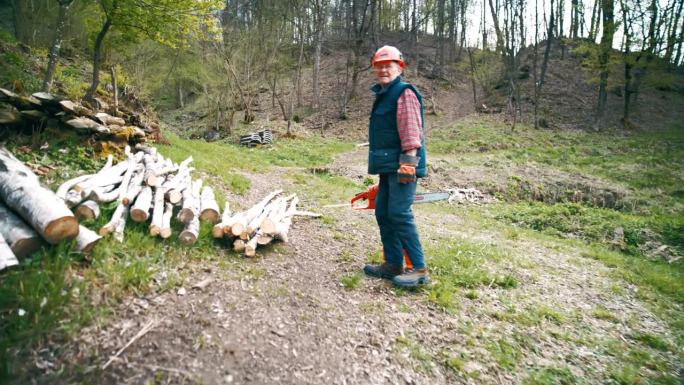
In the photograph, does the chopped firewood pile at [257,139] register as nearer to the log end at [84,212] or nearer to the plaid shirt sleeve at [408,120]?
the log end at [84,212]

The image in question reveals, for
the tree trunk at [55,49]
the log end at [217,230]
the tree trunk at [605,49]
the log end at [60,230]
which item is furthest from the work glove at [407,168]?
the tree trunk at [605,49]

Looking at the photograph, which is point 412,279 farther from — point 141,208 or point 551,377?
point 141,208

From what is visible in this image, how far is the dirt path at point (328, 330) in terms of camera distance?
2.37 metres

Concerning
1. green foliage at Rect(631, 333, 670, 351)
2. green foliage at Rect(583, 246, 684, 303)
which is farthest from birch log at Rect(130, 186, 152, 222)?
green foliage at Rect(583, 246, 684, 303)

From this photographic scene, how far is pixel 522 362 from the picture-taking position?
10.3 ft

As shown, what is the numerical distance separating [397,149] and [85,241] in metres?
3.07

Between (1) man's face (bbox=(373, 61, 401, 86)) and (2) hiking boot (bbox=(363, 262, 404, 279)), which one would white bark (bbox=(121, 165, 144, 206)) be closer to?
(2) hiking boot (bbox=(363, 262, 404, 279))

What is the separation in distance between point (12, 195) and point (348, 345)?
3.19 meters

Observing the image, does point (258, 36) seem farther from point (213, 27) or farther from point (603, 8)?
point (603, 8)

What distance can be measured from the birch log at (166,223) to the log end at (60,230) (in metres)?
0.86

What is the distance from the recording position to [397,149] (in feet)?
12.3

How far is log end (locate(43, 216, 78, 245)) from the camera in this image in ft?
8.64

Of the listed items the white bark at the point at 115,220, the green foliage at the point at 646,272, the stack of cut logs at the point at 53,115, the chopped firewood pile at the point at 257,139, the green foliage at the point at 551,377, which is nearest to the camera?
the green foliage at the point at 551,377

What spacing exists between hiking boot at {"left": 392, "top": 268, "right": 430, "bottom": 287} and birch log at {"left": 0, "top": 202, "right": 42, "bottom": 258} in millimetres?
3453
